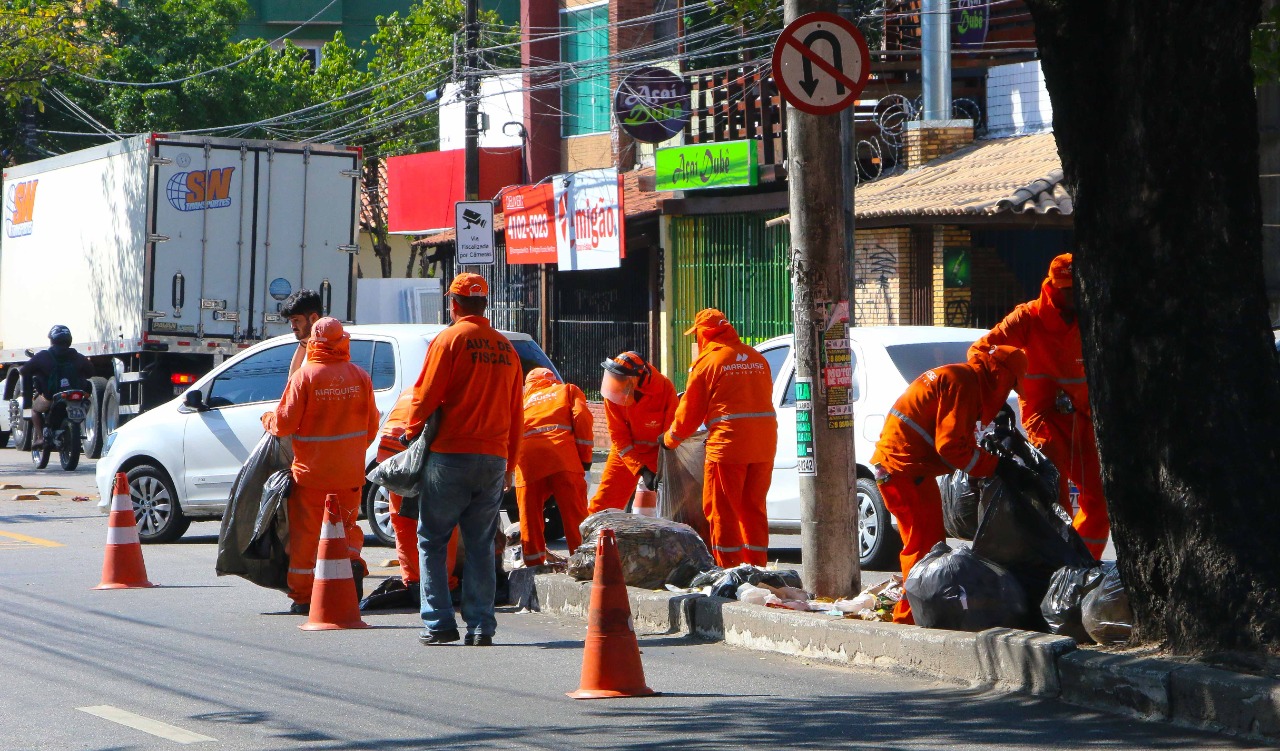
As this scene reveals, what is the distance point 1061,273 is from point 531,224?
16.0 m

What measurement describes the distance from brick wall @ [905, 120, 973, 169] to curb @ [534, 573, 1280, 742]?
12661mm

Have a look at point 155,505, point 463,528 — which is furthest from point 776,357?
point 155,505

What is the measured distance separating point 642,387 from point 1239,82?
475 cm

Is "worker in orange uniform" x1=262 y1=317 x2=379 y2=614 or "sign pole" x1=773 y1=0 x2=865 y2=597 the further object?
"worker in orange uniform" x1=262 y1=317 x2=379 y2=614

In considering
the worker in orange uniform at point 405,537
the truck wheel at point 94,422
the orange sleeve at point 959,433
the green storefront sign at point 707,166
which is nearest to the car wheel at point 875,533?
the worker in orange uniform at point 405,537

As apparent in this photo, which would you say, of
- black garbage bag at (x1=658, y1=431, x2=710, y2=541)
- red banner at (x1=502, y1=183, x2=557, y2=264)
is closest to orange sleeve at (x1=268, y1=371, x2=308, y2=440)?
black garbage bag at (x1=658, y1=431, x2=710, y2=541)

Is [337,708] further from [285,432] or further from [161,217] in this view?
[161,217]

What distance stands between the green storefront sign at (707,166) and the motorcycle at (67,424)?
766cm

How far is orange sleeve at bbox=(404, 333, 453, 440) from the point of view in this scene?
7.69 metres

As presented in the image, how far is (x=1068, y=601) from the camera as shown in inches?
276

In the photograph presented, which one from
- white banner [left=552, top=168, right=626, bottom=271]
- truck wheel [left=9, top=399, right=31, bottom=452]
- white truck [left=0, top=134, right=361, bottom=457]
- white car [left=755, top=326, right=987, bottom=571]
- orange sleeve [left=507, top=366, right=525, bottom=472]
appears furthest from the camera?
white banner [left=552, top=168, right=626, bottom=271]

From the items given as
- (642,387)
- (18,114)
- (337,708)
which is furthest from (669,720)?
(18,114)

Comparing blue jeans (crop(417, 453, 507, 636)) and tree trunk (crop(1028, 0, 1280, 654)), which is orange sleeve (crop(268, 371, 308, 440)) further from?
tree trunk (crop(1028, 0, 1280, 654))

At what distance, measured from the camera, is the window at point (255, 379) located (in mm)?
12555
